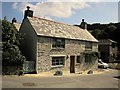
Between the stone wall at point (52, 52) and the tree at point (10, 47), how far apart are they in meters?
2.63

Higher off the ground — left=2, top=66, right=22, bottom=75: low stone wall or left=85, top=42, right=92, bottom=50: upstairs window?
left=85, top=42, right=92, bottom=50: upstairs window

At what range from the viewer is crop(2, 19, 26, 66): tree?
23.2m

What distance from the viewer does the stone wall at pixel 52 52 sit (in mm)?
25961

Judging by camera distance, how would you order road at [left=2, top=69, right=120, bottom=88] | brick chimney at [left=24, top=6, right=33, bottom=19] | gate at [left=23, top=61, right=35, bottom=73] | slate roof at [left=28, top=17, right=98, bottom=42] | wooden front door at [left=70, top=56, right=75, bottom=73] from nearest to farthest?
road at [left=2, top=69, right=120, bottom=88] → gate at [left=23, top=61, right=35, bottom=73] → slate roof at [left=28, top=17, right=98, bottom=42] → brick chimney at [left=24, top=6, right=33, bottom=19] → wooden front door at [left=70, top=56, right=75, bottom=73]

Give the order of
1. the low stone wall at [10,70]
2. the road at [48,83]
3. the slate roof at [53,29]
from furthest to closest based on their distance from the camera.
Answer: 1. the slate roof at [53,29]
2. the low stone wall at [10,70]
3. the road at [48,83]

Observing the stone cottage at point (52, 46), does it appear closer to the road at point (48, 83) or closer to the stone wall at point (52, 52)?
the stone wall at point (52, 52)

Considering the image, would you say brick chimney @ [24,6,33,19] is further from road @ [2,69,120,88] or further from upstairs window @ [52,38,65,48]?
road @ [2,69,120,88]

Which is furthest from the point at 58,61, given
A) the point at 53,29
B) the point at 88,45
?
the point at 88,45

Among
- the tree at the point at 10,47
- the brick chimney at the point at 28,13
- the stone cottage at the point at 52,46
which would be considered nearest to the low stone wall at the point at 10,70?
the tree at the point at 10,47

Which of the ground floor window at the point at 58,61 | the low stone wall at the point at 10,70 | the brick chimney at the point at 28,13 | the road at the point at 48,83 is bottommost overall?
the road at the point at 48,83

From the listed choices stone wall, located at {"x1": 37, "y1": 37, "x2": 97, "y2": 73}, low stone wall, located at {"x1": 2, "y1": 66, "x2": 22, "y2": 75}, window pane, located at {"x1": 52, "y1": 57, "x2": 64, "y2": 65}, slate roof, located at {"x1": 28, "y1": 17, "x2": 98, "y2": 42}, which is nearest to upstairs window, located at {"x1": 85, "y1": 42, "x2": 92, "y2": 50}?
slate roof, located at {"x1": 28, "y1": 17, "x2": 98, "y2": 42}

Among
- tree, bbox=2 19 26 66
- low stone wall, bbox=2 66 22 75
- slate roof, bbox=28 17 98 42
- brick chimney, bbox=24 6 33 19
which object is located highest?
brick chimney, bbox=24 6 33 19

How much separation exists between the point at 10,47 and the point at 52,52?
5.62 meters

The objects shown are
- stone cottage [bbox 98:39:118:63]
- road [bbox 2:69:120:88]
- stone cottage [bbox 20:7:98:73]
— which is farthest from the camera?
stone cottage [bbox 98:39:118:63]
